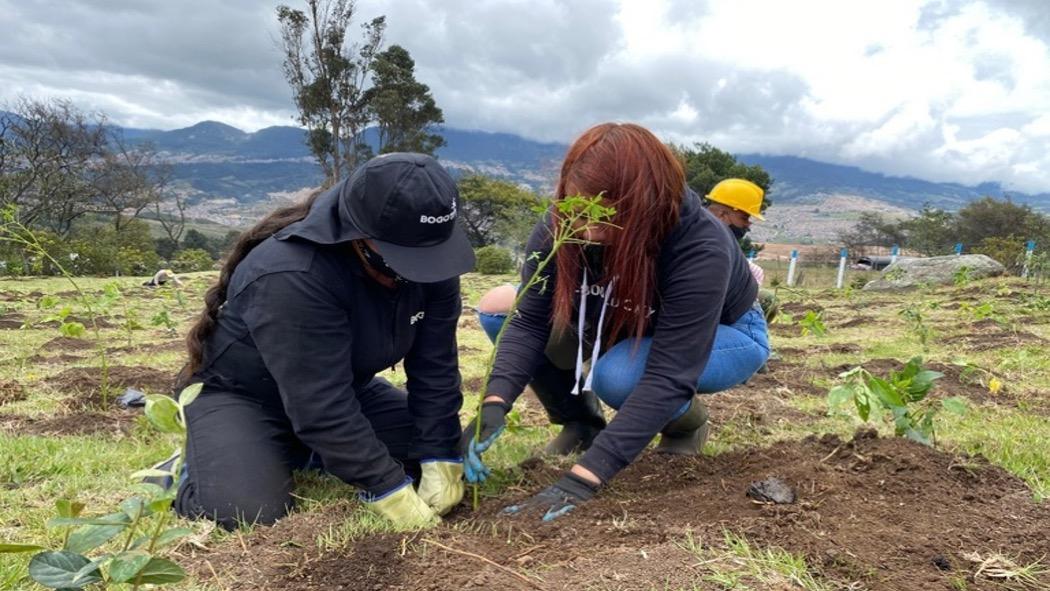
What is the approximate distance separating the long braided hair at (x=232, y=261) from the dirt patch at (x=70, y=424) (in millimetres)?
1044

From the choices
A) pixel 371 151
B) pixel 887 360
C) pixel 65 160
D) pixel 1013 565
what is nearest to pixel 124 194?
pixel 65 160

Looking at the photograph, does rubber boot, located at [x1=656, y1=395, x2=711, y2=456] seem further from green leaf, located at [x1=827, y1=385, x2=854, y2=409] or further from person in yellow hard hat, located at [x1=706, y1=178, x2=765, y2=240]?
person in yellow hard hat, located at [x1=706, y1=178, x2=765, y2=240]

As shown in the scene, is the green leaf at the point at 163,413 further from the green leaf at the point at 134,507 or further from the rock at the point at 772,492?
the rock at the point at 772,492

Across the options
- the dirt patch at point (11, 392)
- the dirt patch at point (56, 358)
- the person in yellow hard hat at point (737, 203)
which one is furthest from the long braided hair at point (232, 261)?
the dirt patch at point (56, 358)

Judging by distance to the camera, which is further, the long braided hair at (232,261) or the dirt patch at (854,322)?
the dirt patch at (854,322)

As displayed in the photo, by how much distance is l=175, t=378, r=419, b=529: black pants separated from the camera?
6.40 ft

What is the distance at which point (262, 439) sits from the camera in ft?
7.06

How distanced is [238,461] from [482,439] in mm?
709

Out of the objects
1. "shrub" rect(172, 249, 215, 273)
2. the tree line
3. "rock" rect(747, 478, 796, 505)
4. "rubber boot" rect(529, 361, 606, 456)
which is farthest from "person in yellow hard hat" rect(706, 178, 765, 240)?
the tree line

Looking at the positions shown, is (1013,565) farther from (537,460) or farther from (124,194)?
(124,194)

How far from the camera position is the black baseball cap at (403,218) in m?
1.71

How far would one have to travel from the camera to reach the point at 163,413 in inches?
39.0

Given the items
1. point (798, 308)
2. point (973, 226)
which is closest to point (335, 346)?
point (798, 308)

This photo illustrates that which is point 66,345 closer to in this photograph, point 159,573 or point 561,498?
point 561,498
